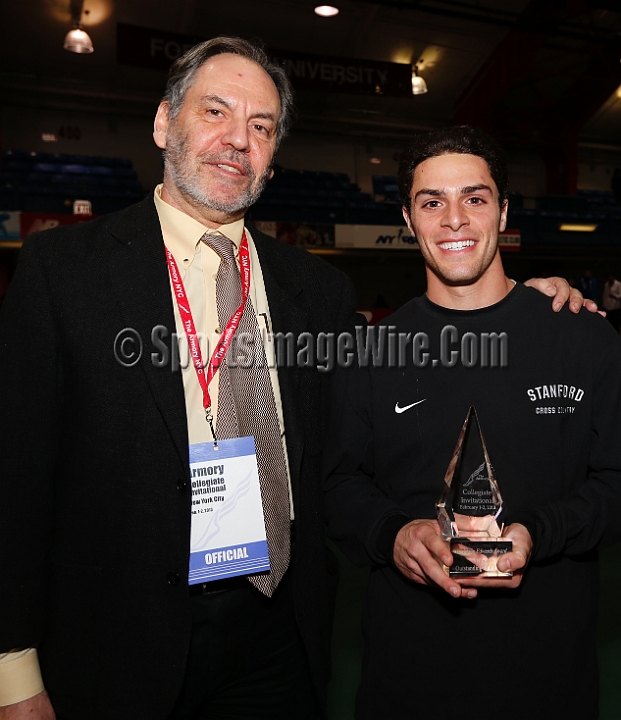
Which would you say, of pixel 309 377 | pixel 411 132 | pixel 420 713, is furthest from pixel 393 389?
pixel 411 132

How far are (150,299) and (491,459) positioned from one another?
84 centimetres

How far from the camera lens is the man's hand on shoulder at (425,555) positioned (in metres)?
1.12

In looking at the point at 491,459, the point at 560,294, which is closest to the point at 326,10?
the point at 560,294

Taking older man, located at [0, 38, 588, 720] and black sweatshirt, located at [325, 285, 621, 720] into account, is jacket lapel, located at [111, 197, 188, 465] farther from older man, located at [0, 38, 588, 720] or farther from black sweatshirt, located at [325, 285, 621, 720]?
black sweatshirt, located at [325, 285, 621, 720]

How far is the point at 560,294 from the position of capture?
4.82 ft

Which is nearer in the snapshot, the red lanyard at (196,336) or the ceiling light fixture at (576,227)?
the red lanyard at (196,336)

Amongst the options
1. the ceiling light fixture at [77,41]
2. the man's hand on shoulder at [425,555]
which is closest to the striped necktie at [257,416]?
the man's hand on shoulder at [425,555]

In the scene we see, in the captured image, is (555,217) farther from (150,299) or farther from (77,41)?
(150,299)

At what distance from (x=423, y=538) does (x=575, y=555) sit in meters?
0.43

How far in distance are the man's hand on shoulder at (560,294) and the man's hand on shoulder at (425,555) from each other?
0.62 metres

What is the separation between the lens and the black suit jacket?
1215 millimetres

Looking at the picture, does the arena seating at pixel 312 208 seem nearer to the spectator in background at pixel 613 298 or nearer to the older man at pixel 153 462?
the spectator in background at pixel 613 298

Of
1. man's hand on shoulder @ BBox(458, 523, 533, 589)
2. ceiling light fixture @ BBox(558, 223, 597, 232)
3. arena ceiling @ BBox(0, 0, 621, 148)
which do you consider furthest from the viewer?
ceiling light fixture @ BBox(558, 223, 597, 232)

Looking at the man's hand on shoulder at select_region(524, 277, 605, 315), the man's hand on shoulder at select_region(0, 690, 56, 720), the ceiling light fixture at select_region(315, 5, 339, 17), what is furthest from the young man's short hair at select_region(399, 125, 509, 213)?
the ceiling light fixture at select_region(315, 5, 339, 17)
